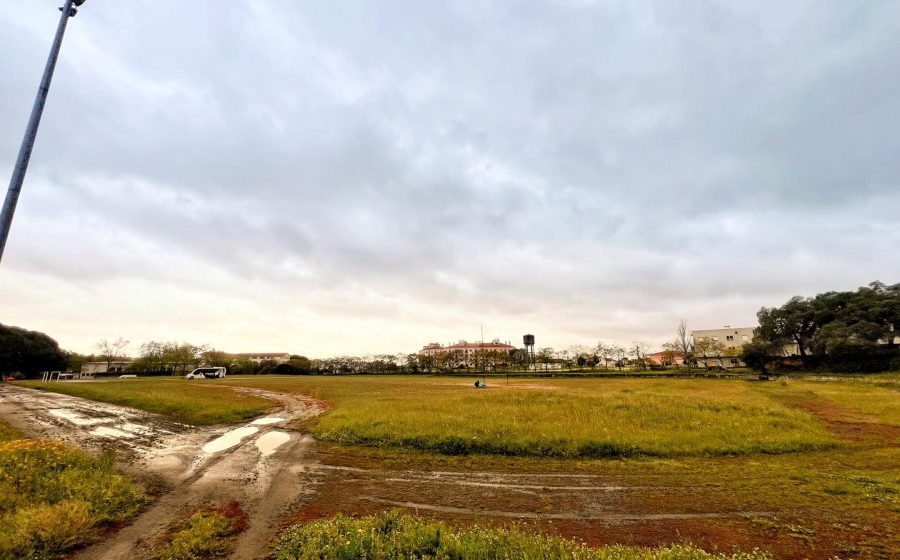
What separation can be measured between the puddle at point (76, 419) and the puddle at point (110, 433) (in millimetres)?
2357

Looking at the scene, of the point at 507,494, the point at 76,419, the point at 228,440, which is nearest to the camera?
the point at 507,494

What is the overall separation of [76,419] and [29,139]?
23.5 m

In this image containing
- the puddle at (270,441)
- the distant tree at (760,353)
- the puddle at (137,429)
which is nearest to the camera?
the puddle at (270,441)

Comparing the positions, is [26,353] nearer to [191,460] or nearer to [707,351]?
[191,460]

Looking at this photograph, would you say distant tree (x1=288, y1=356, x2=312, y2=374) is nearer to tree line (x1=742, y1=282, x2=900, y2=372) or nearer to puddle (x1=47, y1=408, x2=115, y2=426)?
puddle (x1=47, y1=408, x2=115, y2=426)

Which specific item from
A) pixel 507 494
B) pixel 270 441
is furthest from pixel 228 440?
pixel 507 494

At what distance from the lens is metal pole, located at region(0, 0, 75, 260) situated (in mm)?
6809

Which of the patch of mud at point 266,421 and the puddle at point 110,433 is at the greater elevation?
the puddle at point 110,433

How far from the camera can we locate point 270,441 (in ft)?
59.5

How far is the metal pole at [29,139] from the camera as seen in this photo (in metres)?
6.81

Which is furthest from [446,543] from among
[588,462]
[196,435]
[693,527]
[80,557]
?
[196,435]

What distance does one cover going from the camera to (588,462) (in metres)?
14.9

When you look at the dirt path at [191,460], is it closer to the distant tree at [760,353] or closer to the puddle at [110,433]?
the puddle at [110,433]

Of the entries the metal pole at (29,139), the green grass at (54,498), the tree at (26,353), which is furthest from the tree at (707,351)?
the tree at (26,353)
